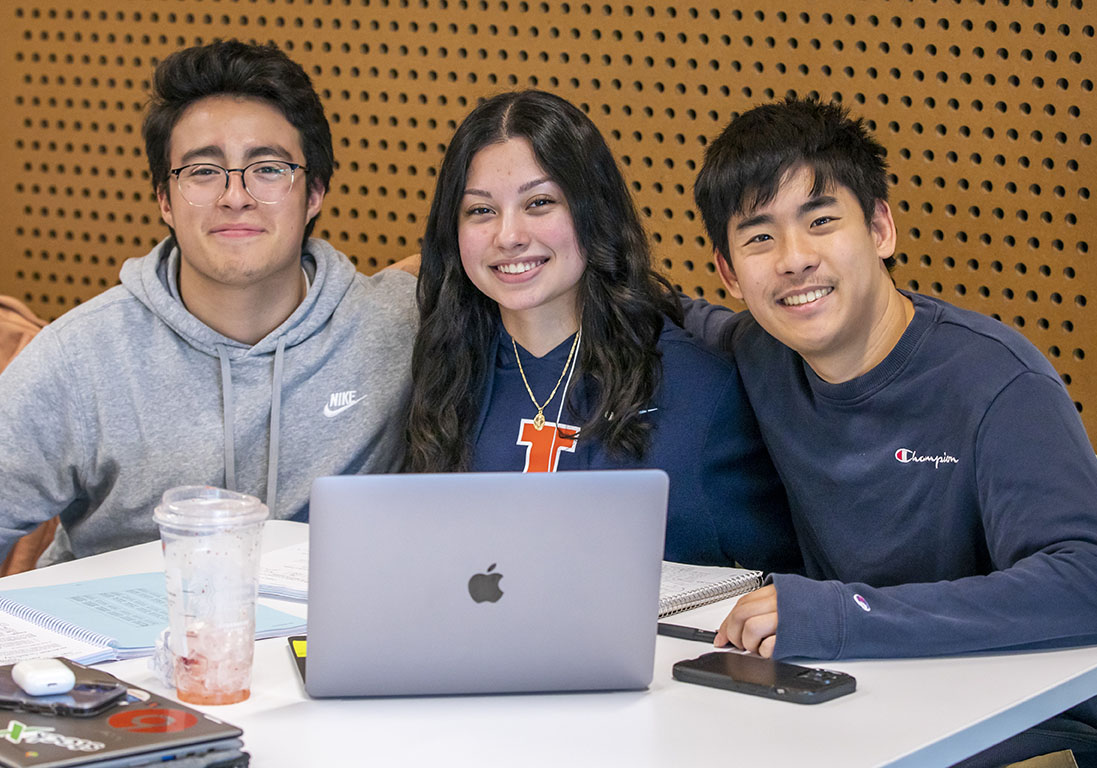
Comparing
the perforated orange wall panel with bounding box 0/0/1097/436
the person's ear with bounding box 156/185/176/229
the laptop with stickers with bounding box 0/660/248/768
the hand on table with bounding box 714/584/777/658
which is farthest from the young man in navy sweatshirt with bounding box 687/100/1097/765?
the person's ear with bounding box 156/185/176/229

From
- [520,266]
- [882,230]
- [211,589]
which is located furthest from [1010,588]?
[520,266]

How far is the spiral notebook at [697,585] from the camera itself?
162cm

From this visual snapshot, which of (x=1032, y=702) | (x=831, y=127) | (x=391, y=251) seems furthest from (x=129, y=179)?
(x=1032, y=702)

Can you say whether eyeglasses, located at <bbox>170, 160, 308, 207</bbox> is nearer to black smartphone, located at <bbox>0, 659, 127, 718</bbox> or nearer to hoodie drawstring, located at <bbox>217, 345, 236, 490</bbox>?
hoodie drawstring, located at <bbox>217, 345, 236, 490</bbox>

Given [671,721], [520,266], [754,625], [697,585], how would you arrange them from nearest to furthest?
[671,721]
[754,625]
[697,585]
[520,266]

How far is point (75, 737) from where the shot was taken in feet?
3.58

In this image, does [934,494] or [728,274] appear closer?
[934,494]

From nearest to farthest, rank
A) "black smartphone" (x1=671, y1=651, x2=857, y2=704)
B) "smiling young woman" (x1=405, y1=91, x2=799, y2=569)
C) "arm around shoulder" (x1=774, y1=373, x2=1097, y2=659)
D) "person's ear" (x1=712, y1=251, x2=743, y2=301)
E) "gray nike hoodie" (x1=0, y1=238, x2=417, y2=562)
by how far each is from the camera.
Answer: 1. "black smartphone" (x1=671, y1=651, x2=857, y2=704)
2. "arm around shoulder" (x1=774, y1=373, x2=1097, y2=659)
3. "person's ear" (x1=712, y1=251, x2=743, y2=301)
4. "smiling young woman" (x1=405, y1=91, x2=799, y2=569)
5. "gray nike hoodie" (x1=0, y1=238, x2=417, y2=562)

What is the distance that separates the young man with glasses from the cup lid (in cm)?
100

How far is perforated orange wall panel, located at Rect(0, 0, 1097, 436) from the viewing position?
2.37 metres

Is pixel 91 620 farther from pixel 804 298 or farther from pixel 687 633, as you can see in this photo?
pixel 804 298

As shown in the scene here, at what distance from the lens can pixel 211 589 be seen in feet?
4.03

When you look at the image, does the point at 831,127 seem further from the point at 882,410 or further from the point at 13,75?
the point at 13,75

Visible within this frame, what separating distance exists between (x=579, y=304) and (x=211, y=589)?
111cm
